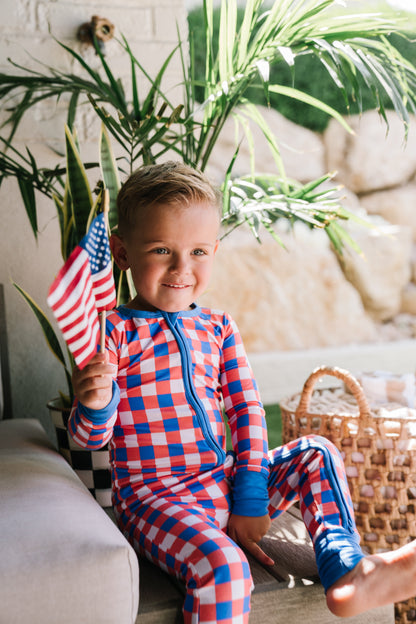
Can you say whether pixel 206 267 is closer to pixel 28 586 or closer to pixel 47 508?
pixel 47 508

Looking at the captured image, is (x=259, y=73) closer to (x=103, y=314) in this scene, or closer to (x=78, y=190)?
(x=78, y=190)

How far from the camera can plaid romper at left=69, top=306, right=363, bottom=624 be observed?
43.0 inches

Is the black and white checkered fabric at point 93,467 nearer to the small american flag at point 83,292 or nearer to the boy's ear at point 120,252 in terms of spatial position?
the boy's ear at point 120,252

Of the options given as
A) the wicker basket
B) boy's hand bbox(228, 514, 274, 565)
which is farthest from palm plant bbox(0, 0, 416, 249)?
boy's hand bbox(228, 514, 274, 565)

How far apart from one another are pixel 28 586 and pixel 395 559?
57cm

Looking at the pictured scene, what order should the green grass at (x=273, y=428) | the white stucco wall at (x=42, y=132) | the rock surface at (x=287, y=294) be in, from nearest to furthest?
the white stucco wall at (x=42, y=132) → the green grass at (x=273, y=428) → the rock surface at (x=287, y=294)

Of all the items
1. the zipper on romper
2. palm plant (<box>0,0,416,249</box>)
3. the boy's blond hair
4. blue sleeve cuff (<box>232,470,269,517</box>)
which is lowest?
blue sleeve cuff (<box>232,470,269,517</box>)

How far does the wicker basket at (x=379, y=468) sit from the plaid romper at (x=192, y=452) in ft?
1.10

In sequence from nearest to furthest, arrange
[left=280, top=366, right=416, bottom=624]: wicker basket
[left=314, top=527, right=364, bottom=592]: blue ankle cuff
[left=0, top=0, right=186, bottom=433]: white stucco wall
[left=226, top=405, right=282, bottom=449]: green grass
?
[left=314, top=527, right=364, bottom=592]: blue ankle cuff
[left=280, top=366, right=416, bottom=624]: wicker basket
[left=0, top=0, right=186, bottom=433]: white stucco wall
[left=226, top=405, right=282, bottom=449]: green grass

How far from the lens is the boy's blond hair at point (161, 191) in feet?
4.02

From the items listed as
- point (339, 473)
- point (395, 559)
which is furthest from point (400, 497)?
point (395, 559)

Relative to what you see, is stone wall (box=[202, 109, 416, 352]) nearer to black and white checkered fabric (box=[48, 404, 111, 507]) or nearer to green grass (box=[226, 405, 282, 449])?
green grass (box=[226, 405, 282, 449])

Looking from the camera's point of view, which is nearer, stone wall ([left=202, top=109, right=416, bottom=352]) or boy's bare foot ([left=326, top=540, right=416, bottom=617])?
boy's bare foot ([left=326, top=540, right=416, bottom=617])

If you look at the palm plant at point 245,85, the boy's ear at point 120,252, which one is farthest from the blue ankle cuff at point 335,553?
the palm plant at point 245,85
